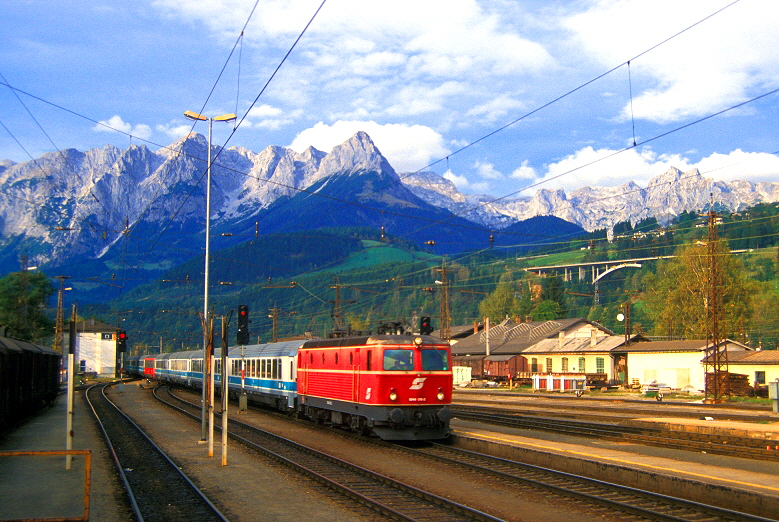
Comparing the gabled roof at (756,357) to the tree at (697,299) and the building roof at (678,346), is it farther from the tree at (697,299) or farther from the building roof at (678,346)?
the tree at (697,299)

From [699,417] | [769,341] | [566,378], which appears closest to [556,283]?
[769,341]

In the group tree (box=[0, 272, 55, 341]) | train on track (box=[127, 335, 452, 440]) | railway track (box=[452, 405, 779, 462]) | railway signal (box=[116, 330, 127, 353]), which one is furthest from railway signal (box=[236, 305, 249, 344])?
tree (box=[0, 272, 55, 341])

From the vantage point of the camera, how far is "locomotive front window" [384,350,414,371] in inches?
886

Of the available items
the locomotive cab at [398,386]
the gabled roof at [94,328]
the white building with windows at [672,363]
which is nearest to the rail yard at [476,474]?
the locomotive cab at [398,386]

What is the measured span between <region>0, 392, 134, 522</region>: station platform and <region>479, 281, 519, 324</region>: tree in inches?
4717

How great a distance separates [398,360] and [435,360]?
1314 mm

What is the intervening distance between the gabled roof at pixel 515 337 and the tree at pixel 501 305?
46.9 m

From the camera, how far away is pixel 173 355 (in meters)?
71.0

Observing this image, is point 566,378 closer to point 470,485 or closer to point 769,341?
point 470,485

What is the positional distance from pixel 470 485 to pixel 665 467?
4.63 metres

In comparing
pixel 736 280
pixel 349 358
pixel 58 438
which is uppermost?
pixel 736 280

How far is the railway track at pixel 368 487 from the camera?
12781 millimetres

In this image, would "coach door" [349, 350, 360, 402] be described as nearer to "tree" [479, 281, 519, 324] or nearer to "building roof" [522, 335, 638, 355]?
"building roof" [522, 335, 638, 355]

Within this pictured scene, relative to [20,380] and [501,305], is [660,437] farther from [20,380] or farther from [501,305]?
[501,305]
